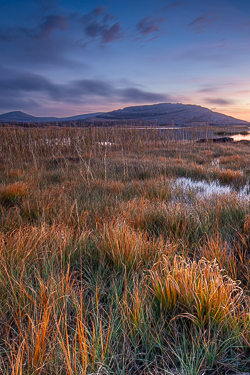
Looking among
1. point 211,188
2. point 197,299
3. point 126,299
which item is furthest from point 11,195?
point 211,188

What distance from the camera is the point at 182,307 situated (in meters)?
1.26

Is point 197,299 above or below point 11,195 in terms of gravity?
below

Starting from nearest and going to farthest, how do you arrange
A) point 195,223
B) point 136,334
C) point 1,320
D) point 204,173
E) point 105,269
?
1. point 136,334
2. point 1,320
3. point 105,269
4. point 195,223
5. point 204,173

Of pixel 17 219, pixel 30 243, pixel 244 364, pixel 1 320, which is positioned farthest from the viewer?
pixel 17 219

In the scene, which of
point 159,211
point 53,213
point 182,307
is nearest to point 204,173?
point 159,211

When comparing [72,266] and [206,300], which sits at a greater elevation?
[206,300]

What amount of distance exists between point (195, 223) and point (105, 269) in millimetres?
1238

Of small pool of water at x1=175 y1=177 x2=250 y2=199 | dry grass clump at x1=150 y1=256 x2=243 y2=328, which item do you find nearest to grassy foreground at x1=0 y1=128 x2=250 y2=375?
dry grass clump at x1=150 y1=256 x2=243 y2=328

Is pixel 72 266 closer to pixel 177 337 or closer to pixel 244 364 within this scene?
pixel 177 337

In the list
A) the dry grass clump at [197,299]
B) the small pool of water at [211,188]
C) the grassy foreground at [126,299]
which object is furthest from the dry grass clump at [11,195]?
the small pool of water at [211,188]

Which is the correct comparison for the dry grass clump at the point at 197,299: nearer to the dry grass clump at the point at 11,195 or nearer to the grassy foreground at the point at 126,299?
the grassy foreground at the point at 126,299

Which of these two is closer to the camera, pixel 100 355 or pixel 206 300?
pixel 100 355

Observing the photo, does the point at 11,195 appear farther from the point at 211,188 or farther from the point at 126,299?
the point at 211,188

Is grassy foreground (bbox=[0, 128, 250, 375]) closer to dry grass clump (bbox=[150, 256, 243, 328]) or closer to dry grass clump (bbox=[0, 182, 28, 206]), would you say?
dry grass clump (bbox=[150, 256, 243, 328])
